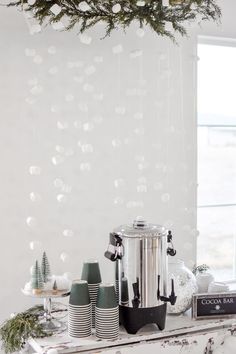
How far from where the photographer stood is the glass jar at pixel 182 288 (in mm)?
2004

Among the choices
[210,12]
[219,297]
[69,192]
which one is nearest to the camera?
[219,297]

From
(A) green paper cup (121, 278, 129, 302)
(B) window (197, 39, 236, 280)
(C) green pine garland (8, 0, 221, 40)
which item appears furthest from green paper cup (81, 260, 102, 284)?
(B) window (197, 39, 236, 280)

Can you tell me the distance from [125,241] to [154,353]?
1.32 feet

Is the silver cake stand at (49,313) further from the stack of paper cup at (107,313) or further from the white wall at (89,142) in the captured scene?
the white wall at (89,142)

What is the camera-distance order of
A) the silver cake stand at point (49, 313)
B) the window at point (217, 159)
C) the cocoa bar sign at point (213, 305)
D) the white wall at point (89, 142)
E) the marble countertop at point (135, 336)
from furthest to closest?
the window at point (217, 159)
the white wall at point (89, 142)
the cocoa bar sign at point (213, 305)
the silver cake stand at point (49, 313)
the marble countertop at point (135, 336)

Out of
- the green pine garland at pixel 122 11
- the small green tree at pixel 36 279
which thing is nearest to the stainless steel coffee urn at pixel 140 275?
the small green tree at pixel 36 279

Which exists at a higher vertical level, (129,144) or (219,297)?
(129,144)

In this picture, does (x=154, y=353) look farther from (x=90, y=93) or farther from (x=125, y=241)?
(x=90, y=93)

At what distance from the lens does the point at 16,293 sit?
239 cm

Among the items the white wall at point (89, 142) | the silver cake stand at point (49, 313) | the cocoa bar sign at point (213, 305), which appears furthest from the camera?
the white wall at point (89, 142)

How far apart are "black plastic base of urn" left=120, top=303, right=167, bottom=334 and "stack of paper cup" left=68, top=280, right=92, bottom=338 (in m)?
0.14

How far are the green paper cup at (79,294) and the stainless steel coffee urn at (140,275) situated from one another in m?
0.14

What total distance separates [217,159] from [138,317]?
1455 millimetres

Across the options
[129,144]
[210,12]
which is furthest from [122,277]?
[210,12]
